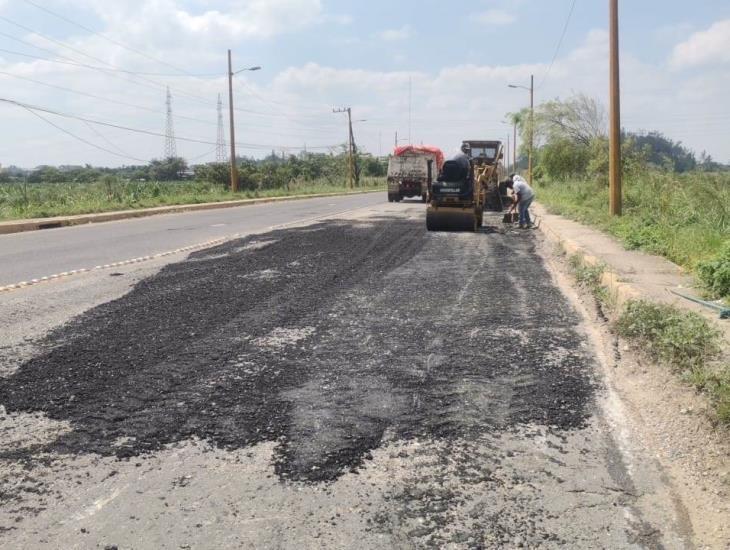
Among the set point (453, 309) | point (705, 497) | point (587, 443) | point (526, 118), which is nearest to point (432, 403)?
point (587, 443)

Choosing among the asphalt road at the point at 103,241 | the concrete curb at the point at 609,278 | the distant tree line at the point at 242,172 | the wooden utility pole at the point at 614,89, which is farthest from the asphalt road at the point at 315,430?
the distant tree line at the point at 242,172

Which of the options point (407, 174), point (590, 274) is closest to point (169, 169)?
point (407, 174)

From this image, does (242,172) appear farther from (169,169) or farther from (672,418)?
(672,418)

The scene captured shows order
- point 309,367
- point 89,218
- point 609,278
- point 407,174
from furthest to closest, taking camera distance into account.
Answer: point 407,174 → point 89,218 → point 609,278 → point 309,367

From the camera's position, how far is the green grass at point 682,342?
14.5 ft

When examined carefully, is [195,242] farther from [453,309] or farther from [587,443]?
[587,443]

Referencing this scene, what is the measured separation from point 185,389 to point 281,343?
1.34m

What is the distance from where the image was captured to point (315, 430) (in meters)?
4.05

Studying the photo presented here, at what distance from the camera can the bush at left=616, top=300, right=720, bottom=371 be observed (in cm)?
514

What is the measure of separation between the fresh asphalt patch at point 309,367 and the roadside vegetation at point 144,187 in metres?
17.3

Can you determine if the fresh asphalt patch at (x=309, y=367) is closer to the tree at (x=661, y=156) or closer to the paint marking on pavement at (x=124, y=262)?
the paint marking on pavement at (x=124, y=262)

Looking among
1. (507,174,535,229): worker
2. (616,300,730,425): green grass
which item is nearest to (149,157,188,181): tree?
(507,174,535,229): worker

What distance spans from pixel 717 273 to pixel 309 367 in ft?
16.1

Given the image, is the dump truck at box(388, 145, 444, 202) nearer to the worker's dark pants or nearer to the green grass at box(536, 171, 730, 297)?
the green grass at box(536, 171, 730, 297)
